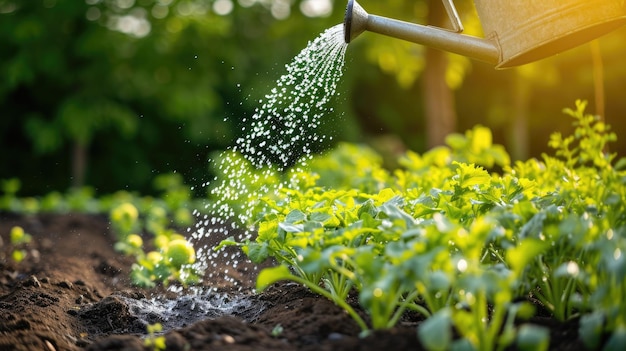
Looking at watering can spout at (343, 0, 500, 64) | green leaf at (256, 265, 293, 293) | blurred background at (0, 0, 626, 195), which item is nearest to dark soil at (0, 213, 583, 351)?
green leaf at (256, 265, 293, 293)

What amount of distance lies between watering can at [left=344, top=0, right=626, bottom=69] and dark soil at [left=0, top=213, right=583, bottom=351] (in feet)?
3.51

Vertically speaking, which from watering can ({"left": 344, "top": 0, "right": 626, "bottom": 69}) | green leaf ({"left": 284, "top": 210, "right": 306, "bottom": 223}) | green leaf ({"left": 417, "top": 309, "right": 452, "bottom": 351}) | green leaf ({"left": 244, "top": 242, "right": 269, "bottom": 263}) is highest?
watering can ({"left": 344, "top": 0, "right": 626, "bottom": 69})

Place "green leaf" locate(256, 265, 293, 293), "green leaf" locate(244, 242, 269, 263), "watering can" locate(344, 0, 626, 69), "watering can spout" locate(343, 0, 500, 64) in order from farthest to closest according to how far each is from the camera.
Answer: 1. "watering can spout" locate(343, 0, 500, 64)
2. "watering can" locate(344, 0, 626, 69)
3. "green leaf" locate(244, 242, 269, 263)
4. "green leaf" locate(256, 265, 293, 293)

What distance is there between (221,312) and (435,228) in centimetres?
136

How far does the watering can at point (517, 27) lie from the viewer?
2.63 meters

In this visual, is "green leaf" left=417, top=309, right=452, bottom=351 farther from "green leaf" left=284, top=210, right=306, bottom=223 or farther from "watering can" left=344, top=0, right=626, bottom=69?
"watering can" left=344, top=0, right=626, bottom=69

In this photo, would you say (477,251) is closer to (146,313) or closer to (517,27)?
(517,27)

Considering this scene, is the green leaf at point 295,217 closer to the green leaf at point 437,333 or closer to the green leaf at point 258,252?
the green leaf at point 258,252

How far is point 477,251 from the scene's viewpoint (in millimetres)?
1693

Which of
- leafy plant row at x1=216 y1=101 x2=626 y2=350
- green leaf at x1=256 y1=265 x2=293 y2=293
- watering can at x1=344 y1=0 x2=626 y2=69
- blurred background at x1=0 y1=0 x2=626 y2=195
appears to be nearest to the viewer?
leafy plant row at x1=216 y1=101 x2=626 y2=350

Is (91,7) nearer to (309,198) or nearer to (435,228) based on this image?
(309,198)

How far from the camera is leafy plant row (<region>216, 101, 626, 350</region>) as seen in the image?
1.61 metres

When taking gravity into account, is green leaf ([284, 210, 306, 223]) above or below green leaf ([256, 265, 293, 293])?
above

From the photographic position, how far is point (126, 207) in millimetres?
4824
